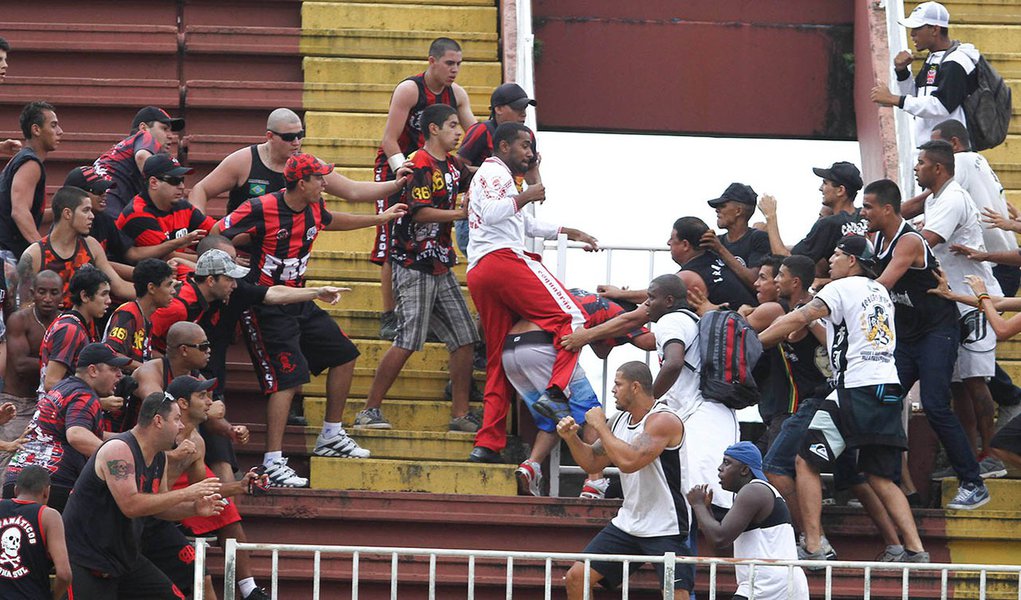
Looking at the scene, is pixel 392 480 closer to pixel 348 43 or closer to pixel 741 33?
pixel 348 43

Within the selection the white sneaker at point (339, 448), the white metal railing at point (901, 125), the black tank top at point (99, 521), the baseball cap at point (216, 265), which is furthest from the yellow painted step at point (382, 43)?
the black tank top at point (99, 521)

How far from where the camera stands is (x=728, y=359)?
947 cm

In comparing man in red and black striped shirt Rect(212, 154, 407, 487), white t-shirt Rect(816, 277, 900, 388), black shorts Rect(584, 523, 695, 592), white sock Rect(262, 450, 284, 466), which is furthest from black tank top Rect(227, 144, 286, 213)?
white t-shirt Rect(816, 277, 900, 388)

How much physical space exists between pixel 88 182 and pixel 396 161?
79.8 inches

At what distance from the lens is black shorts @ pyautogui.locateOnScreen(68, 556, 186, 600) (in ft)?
27.5

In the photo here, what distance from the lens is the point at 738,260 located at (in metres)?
10.7

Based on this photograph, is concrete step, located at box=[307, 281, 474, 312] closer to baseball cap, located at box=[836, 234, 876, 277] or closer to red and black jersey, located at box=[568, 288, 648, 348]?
red and black jersey, located at box=[568, 288, 648, 348]

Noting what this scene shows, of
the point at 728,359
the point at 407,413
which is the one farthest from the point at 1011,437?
the point at 407,413

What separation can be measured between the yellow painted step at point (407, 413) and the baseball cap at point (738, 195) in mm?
2235

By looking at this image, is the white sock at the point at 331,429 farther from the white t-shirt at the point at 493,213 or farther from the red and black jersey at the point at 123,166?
the red and black jersey at the point at 123,166

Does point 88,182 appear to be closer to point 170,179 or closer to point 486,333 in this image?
point 170,179

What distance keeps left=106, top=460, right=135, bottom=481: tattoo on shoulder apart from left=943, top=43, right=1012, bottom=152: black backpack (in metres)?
6.36

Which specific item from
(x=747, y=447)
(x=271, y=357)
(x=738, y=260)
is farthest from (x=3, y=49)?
(x=747, y=447)

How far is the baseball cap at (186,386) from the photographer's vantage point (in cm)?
872
